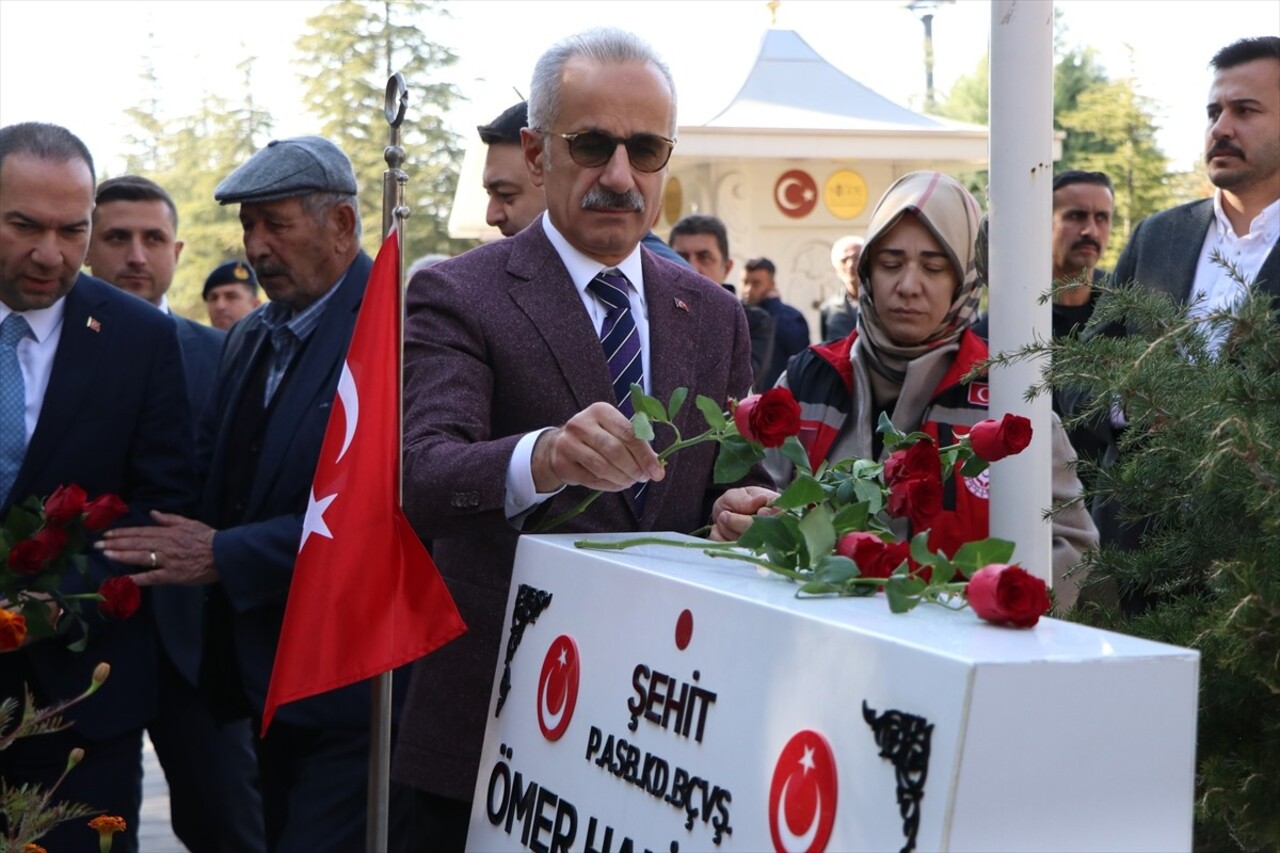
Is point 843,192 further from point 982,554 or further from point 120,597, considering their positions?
point 982,554

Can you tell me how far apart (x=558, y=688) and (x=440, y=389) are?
0.59 meters

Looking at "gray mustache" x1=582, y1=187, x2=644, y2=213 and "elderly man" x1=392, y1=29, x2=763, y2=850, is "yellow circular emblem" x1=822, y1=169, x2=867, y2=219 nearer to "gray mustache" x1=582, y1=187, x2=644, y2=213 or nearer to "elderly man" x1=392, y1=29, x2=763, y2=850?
"elderly man" x1=392, y1=29, x2=763, y2=850

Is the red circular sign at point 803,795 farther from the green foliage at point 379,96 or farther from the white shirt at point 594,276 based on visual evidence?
the green foliage at point 379,96

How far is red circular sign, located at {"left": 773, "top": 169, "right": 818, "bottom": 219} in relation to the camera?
1702cm

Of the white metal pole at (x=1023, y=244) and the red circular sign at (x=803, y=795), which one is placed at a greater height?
the white metal pole at (x=1023, y=244)

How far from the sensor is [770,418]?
196 centimetres

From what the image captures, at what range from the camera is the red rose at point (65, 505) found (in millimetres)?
3422

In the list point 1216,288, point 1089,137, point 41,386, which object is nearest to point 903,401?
point 1216,288

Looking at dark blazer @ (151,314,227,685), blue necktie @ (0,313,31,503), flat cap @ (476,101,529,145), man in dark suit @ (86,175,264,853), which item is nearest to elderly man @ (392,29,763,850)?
blue necktie @ (0,313,31,503)

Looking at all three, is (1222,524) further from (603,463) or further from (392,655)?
(392,655)

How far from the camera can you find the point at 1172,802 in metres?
1.47

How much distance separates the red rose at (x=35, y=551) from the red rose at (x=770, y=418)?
195 centimetres

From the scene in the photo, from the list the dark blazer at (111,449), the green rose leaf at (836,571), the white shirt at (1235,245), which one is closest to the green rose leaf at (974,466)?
the green rose leaf at (836,571)

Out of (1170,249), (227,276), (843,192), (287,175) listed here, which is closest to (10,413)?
(287,175)
